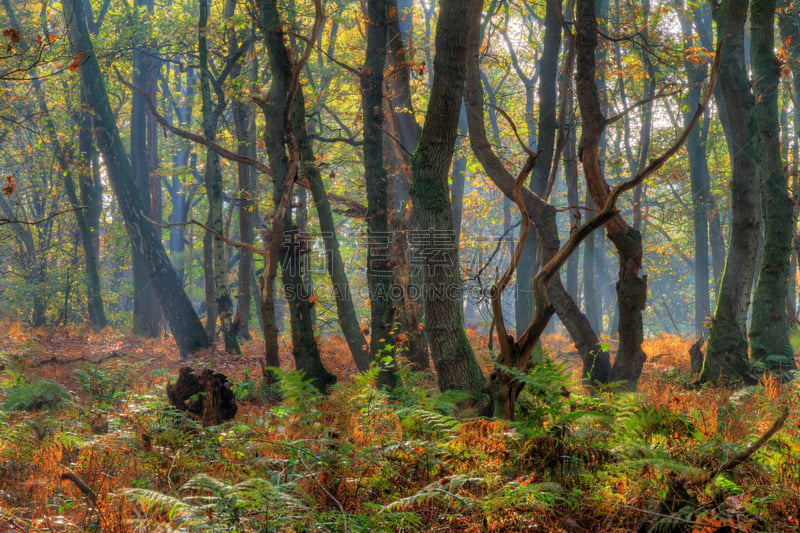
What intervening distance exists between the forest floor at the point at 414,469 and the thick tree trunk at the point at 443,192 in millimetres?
648

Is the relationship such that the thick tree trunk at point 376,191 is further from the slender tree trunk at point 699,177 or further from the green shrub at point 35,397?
the slender tree trunk at point 699,177

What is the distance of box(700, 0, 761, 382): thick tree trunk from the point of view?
896 centimetres

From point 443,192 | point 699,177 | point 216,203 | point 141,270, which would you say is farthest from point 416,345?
point 699,177

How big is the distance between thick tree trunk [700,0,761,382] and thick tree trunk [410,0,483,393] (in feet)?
16.5

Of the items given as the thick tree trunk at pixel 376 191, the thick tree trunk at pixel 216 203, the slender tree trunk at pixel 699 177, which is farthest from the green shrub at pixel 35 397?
the slender tree trunk at pixel 699 177

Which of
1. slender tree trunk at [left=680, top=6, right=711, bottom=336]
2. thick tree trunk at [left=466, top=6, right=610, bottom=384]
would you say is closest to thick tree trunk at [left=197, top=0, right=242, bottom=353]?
thick tree trunk at [left=466, top=6, right=610, bottom=384]

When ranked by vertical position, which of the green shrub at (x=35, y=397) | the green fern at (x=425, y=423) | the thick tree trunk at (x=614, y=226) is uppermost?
the thick tree trunk at (x=614, y=226)

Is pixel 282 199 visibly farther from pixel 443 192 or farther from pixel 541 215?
pixel 541 215

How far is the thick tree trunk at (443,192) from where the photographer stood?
6.43 metres

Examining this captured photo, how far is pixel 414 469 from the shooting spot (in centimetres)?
394

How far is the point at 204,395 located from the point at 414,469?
146 inches

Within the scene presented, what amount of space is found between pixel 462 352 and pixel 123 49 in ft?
46.8

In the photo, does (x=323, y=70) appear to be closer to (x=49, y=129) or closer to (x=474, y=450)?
(x=49, y=129)

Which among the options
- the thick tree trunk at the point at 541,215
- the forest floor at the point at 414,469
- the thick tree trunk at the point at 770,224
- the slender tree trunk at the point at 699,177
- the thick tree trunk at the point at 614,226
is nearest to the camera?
the forest floor at the point at 414,469
